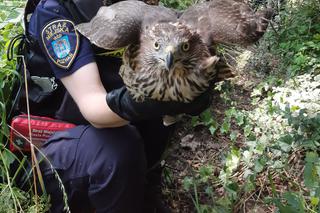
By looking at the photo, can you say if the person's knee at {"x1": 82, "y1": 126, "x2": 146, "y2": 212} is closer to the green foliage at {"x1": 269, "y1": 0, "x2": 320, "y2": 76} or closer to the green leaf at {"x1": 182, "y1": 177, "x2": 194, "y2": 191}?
the green leaf at {"x1": 182, "y1": 177, "x2": 194, "y2": 191}

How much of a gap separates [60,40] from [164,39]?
0.63m

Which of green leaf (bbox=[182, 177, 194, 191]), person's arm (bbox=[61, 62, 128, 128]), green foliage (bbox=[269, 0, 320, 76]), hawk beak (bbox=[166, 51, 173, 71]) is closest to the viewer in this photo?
hawk beak (bbox=[166, 51, 173, 71])

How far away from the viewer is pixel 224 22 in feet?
7.30

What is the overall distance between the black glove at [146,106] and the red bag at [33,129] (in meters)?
0.47

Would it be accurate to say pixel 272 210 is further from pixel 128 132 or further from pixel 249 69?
pixel 249 69

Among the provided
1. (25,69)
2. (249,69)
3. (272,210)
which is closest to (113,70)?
(25,69)

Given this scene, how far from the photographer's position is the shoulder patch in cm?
242

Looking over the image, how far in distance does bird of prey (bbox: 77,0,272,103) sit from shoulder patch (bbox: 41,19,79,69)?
0.33 feet

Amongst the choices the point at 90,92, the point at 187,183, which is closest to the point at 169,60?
the point at 90,92

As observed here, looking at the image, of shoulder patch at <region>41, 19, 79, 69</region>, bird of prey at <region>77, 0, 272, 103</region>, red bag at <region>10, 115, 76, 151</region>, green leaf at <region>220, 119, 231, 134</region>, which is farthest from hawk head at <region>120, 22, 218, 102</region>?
green leaf at <region>220, 119, 231, 134</region>

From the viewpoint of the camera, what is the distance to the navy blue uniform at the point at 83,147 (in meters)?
2.43

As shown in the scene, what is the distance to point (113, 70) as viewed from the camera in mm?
2670

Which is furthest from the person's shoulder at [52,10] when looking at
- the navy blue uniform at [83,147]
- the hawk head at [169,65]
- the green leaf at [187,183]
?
the green leaf at [187,183]

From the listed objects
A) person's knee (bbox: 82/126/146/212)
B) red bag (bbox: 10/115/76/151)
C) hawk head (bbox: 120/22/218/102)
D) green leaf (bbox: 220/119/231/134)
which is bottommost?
green leaf (bbox: 220/119/231/134)
